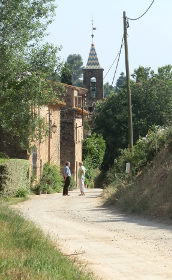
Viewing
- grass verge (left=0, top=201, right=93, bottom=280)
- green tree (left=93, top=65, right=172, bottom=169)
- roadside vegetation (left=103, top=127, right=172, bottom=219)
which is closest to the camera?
A: grass verge (left=0, top=201, right=93, bottom=280)

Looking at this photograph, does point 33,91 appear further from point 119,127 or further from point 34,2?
point 119,127

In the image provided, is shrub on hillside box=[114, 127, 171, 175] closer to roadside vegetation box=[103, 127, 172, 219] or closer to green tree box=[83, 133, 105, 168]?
roadside vegetation box=[103, 127, 172, 219]

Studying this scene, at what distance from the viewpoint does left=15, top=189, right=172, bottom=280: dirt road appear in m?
8.54

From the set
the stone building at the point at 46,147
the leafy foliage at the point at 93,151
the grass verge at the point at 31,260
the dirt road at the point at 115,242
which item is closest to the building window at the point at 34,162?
the stone building at the point at 46,147

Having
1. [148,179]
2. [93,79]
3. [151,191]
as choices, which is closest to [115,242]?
[151,191]

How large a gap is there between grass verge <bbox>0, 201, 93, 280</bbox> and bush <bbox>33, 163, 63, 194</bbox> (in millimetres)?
27168

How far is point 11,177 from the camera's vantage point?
90.4ft

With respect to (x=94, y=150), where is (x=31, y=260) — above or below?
below

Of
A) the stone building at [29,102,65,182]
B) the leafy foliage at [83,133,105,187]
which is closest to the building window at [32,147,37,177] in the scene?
the stone building at [29,102,65,182]

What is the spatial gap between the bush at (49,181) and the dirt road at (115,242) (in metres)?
18.5

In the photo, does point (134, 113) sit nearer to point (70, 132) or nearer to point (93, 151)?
point (93, 151)

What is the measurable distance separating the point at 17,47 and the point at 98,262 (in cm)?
1484

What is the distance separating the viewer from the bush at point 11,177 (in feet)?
87.2

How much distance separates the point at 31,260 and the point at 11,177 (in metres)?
20.2
